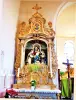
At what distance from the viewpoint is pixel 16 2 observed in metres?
3.80

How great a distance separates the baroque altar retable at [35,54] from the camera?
3898mm

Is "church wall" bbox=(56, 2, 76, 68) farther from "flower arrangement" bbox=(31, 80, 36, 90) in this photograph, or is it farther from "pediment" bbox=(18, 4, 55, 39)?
"flower arrangement" bbox=(31, 80, 36, 90)

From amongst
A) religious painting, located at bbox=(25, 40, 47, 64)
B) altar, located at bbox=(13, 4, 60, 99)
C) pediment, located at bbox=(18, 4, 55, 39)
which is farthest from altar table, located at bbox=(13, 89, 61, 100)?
pediment, located at bbox=(18, 4, 55, 39)

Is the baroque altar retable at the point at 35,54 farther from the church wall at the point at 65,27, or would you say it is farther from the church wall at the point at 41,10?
the church wall at the point at 65,27

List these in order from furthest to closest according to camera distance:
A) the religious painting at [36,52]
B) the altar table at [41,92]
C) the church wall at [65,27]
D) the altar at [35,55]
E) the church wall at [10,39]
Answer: the church wall at [65,27] → the religious painting at [36,52] → the altar at [35,55] → the altar table at [41,92] → the church wall at [10,39]

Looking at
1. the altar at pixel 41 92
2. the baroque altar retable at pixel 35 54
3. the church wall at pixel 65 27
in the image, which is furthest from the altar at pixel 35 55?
the church wall at pixel 65 27

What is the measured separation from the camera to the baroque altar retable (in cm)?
390

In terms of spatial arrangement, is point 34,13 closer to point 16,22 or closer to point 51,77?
point 16,22

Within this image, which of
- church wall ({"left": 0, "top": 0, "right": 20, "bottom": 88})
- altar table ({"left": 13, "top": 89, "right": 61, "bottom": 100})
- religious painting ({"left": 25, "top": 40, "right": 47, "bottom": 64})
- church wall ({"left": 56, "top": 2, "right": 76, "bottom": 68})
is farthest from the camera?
Result: church wall ({"left": 56, "top": 2, "right": 76, "bottom": 68})

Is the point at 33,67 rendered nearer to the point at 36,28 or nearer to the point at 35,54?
the point at 35,54

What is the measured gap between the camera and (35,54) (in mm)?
3998

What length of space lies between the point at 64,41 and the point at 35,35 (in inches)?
83.0

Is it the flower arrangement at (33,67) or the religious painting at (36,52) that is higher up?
the religious painting at (36,52)

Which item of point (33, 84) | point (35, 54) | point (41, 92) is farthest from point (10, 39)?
point (41, 92)
